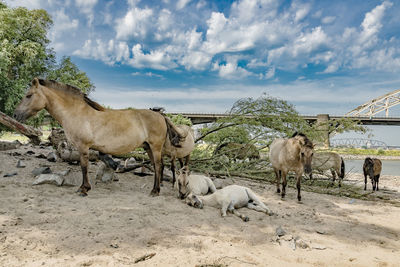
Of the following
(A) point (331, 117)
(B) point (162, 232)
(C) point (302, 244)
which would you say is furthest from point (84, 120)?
(A) point (331, 117)

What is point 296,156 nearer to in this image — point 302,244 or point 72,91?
point 302,244

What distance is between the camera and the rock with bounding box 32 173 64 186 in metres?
5.33

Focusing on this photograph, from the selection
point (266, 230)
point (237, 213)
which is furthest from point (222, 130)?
point (266, 230)

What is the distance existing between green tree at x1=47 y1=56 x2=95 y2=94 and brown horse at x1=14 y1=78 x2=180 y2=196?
11049mm

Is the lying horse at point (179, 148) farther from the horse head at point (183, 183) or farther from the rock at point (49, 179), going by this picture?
the rock at point (49, 179)

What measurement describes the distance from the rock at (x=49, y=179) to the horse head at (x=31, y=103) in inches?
49.3

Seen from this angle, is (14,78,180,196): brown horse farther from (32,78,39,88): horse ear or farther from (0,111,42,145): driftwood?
(0,111,42,145): driftwood

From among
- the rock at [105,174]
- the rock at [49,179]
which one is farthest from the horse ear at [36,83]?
the rock at [105,174]

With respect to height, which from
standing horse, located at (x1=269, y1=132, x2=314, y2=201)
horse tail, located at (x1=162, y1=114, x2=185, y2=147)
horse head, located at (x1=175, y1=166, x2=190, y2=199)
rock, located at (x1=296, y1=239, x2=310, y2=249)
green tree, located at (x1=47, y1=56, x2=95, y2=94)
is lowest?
rock, located at (x1=296, y1=239, x2=310, y2=249)

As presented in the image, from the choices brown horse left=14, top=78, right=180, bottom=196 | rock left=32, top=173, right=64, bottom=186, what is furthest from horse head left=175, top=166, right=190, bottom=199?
rock left=32, top=173, right=64, bottom=186

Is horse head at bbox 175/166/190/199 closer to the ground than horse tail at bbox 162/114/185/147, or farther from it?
closer to the ground

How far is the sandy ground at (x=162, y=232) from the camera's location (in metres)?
3.08

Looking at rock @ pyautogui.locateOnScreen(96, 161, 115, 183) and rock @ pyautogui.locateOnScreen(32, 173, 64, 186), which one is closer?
rock @ pyautogui.locateOnScreen(32, 173, 64, 186)

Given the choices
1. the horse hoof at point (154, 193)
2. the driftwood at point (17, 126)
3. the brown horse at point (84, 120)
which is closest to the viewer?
the driftwood at point (17, 126)
